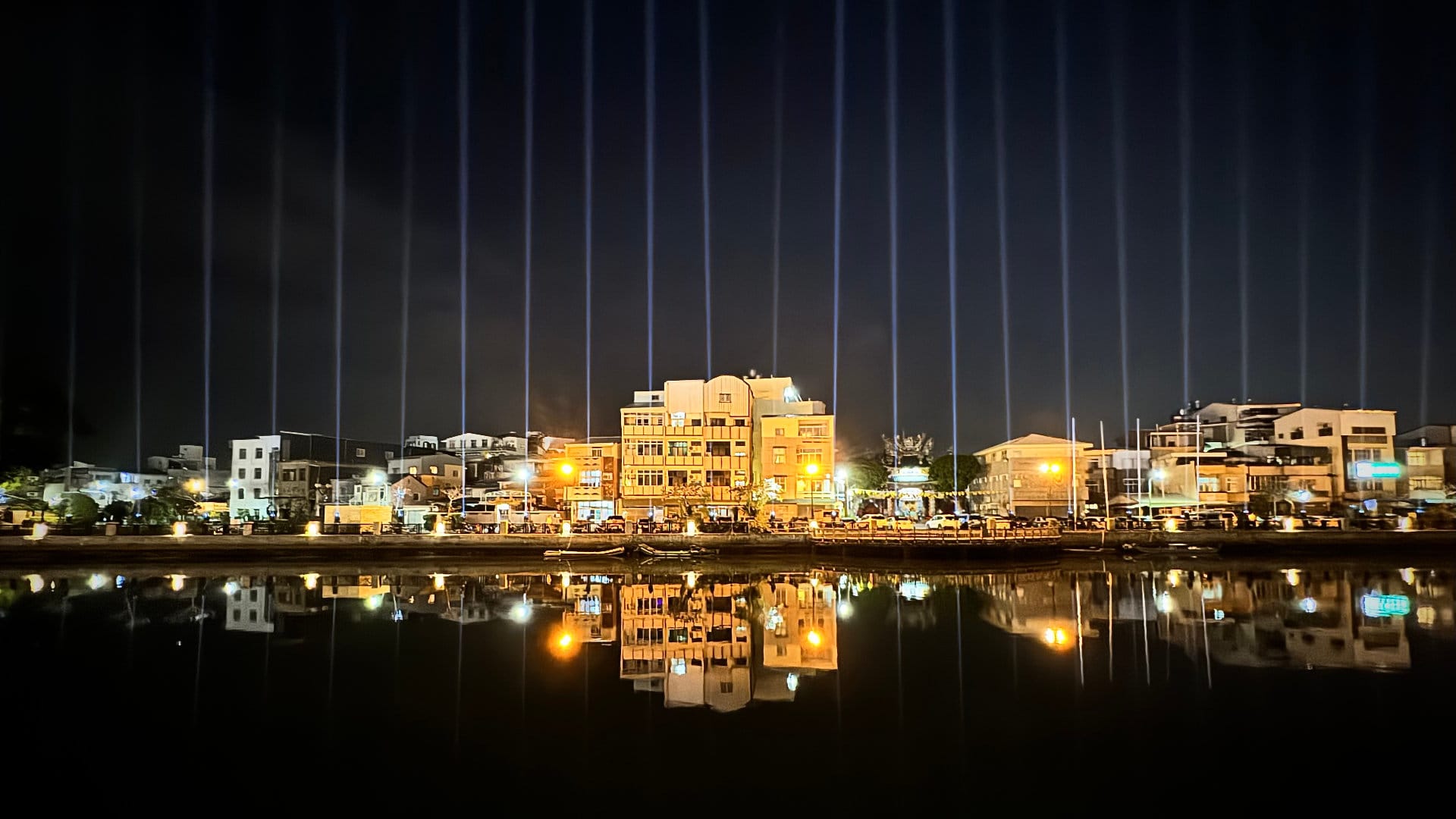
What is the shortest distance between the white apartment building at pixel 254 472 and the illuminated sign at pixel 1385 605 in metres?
62.1

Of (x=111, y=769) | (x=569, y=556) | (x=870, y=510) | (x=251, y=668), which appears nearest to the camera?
(x=111, y=769)

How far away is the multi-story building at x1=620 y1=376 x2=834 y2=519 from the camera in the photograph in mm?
49719

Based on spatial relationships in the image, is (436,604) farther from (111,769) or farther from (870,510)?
(870,510)

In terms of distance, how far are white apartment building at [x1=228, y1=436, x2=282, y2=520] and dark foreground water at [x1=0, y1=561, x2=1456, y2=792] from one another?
3597 centimetres

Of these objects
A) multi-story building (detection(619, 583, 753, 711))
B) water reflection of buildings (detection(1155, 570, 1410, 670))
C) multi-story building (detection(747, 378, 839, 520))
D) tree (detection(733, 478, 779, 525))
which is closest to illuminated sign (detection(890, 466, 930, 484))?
multi-story building (detection(747, 378, 839, 520))

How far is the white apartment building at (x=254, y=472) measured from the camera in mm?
60562

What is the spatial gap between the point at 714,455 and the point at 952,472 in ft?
62.9

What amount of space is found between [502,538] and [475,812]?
34189 mm

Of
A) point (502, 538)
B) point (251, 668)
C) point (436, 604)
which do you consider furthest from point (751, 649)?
point (502, 538)

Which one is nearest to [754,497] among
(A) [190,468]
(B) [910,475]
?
(B) [910,475]

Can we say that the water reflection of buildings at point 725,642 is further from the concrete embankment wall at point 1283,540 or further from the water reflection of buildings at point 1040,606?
the concrete embankment wall at point 1283,540

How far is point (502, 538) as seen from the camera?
42.2 meters

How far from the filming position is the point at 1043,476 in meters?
56.0

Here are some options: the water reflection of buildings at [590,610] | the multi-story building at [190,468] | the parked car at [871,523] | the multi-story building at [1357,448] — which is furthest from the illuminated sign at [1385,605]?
the multi-story building at [190,468]
